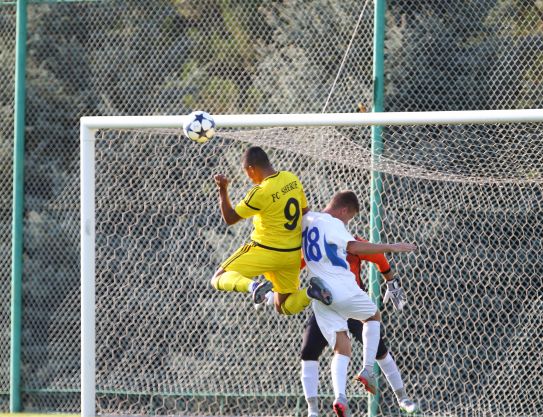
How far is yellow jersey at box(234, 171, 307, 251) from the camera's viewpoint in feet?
24.8

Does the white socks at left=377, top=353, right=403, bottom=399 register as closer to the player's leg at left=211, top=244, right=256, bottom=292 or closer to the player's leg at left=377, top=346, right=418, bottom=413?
the player's leg at left=377, top=346, right=418, bottom=413

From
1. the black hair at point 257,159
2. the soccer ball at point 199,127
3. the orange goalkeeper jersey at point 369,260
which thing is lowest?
the orange goalkeeper jersey at point 369,260

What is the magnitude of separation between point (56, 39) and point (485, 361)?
5.09m

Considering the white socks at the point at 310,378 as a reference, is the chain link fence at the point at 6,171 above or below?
above

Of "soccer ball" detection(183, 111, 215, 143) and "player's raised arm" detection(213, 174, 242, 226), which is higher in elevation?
"soccer ball" detection(183, 111, 215, 143)

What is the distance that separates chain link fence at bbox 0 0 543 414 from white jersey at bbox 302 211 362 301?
1.75 meters

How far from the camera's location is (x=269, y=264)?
772cm

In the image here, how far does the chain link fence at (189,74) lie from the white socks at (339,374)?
1.64m

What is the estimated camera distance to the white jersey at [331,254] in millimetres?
7414

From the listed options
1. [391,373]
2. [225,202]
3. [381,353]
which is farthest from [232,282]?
[391,373]

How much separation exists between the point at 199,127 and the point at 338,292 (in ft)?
4.85

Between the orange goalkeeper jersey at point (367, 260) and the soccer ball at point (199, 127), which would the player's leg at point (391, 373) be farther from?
the soccer ball at point (199, 127)

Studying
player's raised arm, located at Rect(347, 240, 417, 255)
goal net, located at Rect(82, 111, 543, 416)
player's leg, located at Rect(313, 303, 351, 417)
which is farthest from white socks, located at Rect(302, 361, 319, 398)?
goal net, located at Rect(82, 111, 543, 416)

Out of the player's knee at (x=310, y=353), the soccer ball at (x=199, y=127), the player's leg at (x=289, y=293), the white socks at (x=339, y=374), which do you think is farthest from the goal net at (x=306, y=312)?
the white socks at (x=339, y=374)
